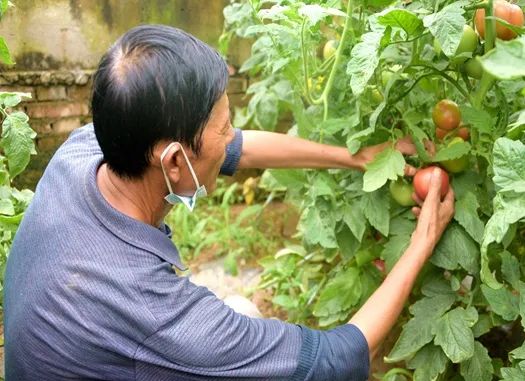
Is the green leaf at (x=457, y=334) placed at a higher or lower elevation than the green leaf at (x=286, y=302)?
higher

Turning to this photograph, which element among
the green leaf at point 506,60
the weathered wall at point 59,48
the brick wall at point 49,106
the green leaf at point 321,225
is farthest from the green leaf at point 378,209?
the weathered wall at point 59,48

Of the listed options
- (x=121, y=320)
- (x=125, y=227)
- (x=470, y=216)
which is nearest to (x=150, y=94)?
(x=125, y=227)

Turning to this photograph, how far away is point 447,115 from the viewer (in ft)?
4.40

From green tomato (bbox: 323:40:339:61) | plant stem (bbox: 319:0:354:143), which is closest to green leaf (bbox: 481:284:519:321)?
plant stem (bbox: 319:0:354:143)

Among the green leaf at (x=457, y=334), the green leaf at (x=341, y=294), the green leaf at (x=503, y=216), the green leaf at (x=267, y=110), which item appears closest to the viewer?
the green leaf at (x=503, y=216)

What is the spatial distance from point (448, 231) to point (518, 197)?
1.48 ft

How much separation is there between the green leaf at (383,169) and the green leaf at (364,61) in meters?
0.27

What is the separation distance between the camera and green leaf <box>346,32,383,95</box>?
1077 millimetres

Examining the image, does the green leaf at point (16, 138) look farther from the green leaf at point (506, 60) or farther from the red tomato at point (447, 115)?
the green leaf at point (506, 60)

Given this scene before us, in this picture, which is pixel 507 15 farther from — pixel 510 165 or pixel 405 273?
pixel 405 273

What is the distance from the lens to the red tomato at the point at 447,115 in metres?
1.33

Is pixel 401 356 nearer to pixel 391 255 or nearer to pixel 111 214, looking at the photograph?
pixel 391 255

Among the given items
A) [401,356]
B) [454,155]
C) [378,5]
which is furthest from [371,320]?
[378,5]

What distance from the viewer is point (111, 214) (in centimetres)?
110
